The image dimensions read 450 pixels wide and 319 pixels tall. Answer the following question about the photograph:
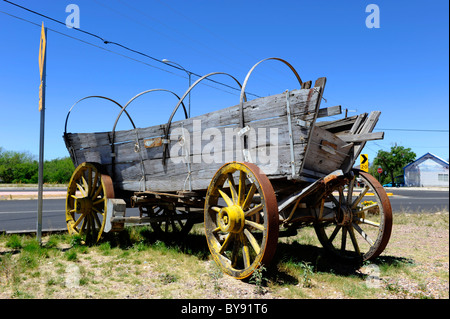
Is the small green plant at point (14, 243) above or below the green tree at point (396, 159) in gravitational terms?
below

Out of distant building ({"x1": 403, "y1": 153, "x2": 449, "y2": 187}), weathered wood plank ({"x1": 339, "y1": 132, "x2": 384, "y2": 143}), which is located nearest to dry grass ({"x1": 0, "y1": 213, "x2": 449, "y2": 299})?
weathered wood plank ({"x1": 339, "y1": 132, "x2": 384, "y2": 143})

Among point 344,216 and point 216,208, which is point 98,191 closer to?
point 216,208

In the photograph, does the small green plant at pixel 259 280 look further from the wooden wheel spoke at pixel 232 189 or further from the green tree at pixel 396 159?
the green tree at pixel 396 159

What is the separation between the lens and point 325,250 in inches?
202

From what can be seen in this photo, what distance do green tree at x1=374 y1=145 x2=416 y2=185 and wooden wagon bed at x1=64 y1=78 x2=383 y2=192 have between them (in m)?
54.5

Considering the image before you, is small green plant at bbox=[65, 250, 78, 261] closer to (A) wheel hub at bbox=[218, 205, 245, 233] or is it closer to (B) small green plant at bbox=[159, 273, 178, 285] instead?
(B) small green plant at bbox=[159, 273, 178, 285]

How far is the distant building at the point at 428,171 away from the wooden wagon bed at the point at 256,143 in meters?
49.9

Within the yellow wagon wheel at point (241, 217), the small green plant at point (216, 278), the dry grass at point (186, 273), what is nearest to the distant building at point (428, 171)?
the dry grass at point (186, 273)

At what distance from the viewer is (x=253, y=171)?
11.5 feet

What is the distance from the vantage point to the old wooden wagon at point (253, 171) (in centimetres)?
357

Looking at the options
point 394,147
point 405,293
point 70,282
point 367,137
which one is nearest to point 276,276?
point 405,293

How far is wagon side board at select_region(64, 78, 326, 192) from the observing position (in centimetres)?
359

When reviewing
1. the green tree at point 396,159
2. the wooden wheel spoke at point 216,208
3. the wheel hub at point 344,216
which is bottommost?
the wheel hub at point 344,216

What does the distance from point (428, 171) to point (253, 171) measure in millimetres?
52351
